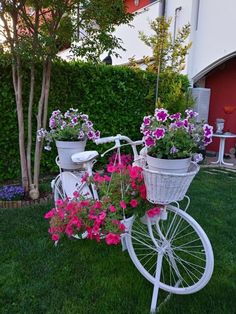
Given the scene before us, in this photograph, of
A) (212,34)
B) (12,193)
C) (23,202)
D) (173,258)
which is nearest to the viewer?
(173,258)

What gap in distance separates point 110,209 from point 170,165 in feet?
1.77

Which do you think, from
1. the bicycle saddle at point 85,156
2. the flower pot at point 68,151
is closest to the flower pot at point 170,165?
the bicycle saddle at point 85,156

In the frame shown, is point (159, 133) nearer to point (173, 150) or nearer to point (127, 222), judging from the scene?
point (173, 150)

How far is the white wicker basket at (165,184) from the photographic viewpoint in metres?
1.74

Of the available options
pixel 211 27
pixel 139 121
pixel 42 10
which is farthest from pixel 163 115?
pixel 211 27

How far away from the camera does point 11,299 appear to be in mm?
2143

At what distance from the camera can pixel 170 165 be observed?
1744 mm

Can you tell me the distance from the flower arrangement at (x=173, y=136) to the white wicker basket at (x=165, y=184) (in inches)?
4.4

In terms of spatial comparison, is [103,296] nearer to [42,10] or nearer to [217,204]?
[217,204]

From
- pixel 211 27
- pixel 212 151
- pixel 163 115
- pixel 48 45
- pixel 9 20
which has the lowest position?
pixel 212 151

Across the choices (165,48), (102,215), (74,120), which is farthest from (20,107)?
(165,48)

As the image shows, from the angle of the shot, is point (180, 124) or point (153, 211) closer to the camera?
point (180, 124)

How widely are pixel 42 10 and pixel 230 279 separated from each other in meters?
3.70

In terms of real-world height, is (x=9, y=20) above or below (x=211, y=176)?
above
